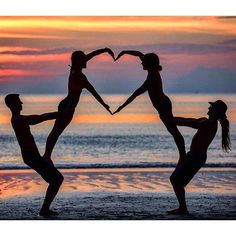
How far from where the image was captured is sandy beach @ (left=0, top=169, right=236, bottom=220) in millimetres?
6773

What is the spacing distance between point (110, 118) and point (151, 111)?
34cm

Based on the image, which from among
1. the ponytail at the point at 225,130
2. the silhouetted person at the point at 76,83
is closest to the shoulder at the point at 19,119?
the silhouetted person at the point at 76,83

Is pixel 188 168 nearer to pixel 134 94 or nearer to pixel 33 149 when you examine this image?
pixel 134 94

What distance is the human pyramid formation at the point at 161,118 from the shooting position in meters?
6.73

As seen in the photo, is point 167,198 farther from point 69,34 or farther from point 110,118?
point 69,34

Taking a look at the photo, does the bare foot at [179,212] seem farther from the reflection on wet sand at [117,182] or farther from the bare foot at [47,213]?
the bare foot at [47,213]

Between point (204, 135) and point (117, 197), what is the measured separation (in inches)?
33.6

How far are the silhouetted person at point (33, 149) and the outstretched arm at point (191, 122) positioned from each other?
892 millimetres

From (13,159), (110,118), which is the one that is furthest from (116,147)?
(13,159)

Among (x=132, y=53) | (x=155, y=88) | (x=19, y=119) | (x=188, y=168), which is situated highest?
(x=132, y=53)

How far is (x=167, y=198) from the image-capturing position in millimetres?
6922

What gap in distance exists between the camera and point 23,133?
6.73 metres

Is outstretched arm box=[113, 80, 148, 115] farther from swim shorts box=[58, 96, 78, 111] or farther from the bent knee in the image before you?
the bent knee

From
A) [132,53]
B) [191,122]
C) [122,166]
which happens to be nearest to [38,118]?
[132,53]
